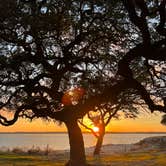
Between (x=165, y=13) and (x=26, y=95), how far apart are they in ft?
51.5

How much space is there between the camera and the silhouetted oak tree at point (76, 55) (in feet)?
91.6

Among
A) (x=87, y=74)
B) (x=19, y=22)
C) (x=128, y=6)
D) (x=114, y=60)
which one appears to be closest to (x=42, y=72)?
(x=87, y=74)

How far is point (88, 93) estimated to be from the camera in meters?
36.8

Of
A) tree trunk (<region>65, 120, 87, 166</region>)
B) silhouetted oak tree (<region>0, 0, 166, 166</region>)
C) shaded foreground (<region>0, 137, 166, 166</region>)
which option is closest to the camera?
silhouetted oak tree (<region>0, 0, 166, 166</region>)

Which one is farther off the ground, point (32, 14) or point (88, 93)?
point (32, 14)

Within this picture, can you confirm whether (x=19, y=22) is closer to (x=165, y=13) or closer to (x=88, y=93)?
(x=165, y=13)

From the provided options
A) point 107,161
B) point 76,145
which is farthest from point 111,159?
point 76,145

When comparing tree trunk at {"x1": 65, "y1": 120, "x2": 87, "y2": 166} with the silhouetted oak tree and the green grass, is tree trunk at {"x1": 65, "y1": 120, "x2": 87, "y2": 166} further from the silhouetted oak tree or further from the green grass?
the green grass

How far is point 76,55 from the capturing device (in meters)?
34.1

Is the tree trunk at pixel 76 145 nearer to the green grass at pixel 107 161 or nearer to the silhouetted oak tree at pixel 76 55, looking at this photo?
the silhouetted oak tree at pixel 76 55

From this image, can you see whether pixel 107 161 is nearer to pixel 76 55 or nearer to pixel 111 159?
pixel 111 159

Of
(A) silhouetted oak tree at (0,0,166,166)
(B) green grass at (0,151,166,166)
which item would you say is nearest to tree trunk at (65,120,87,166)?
(A) silhouetted oak tree at (0,0,166,166)

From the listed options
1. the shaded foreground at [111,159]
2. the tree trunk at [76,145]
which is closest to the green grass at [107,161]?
the shaded foreground at [111,159]

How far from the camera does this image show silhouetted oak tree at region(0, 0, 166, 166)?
27.9 m
